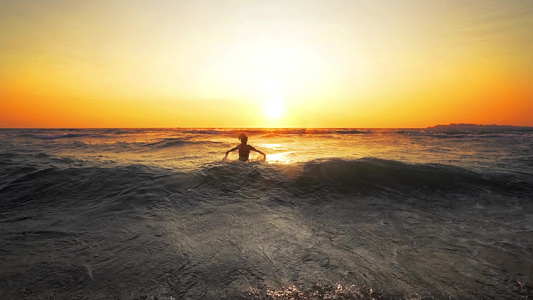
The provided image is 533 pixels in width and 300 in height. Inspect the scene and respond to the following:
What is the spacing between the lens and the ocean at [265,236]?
2998mm

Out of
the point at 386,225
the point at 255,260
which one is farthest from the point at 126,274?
the point at 386,225

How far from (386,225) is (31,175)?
11930 millimetres

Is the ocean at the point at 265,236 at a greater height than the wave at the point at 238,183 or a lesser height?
lesser

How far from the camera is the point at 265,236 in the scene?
4477 millimetres

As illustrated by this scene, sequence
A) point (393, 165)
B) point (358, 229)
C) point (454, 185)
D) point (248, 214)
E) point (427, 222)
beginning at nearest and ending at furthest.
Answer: point (358, 229)
point (427, 222)
point (248, 214)
point (454, 185)
point (393, 165)

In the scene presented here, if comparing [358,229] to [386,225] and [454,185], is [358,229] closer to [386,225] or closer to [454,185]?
[386,225]

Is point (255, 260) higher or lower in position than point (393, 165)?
lower

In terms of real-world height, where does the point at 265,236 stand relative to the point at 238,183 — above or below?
below

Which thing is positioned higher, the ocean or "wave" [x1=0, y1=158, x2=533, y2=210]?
"wave" [x1=0, y1=158, x2=533, y2=210]

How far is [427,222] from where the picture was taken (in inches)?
207

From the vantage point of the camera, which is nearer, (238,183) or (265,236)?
(265,236)

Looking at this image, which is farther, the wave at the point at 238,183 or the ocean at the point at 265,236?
the wave at the point at 238,183

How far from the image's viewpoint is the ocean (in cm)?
300

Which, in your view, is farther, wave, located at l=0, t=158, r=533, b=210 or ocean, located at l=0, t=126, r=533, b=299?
wave, located at l=0, t=158, r=533, b=210
